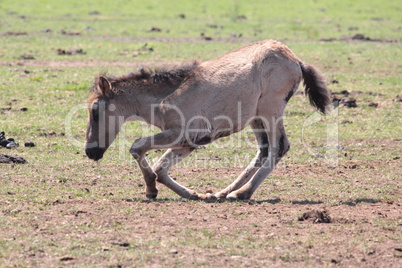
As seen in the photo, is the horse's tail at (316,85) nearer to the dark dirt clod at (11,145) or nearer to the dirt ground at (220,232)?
the dirt ground at (220,232)

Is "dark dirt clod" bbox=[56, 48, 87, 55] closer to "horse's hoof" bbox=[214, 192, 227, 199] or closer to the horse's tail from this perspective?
the horse's tail

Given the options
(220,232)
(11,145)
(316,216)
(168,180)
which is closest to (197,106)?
(168,180)

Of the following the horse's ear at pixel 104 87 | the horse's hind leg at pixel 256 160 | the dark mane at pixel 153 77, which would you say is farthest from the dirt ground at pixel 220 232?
the dark mane at pixel 153 77

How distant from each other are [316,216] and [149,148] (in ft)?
7.66

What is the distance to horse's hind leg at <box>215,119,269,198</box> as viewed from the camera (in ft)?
25.9

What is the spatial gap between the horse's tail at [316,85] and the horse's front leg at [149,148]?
2.34 m

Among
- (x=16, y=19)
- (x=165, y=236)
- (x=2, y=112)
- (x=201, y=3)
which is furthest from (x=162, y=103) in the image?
(x=201, y=3)

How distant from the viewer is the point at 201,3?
1419 inches

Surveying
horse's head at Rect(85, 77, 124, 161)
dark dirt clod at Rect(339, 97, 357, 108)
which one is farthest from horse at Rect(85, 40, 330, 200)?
dark dirt clod at Rect(339, 97, 357, 108)

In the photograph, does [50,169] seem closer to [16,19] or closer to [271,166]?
[271,166]

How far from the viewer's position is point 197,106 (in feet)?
24.8

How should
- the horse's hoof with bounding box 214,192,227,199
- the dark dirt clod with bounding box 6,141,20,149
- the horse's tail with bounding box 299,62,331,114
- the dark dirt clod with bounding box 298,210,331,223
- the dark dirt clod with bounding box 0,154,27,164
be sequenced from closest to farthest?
the dark dirt clod with bounding box 298,210,331,223, the horse's hoof with bounding box 214,192,227,199, the horse's tail with bounding box 299,62,331,114, the dark dirt clod with bounding box 0,154,27,164, the dark dirt clod with bounding box 6,141,20,149

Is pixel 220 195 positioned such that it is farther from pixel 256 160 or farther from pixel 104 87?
pixel 104 87

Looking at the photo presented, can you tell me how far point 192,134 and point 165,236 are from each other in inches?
78.7
